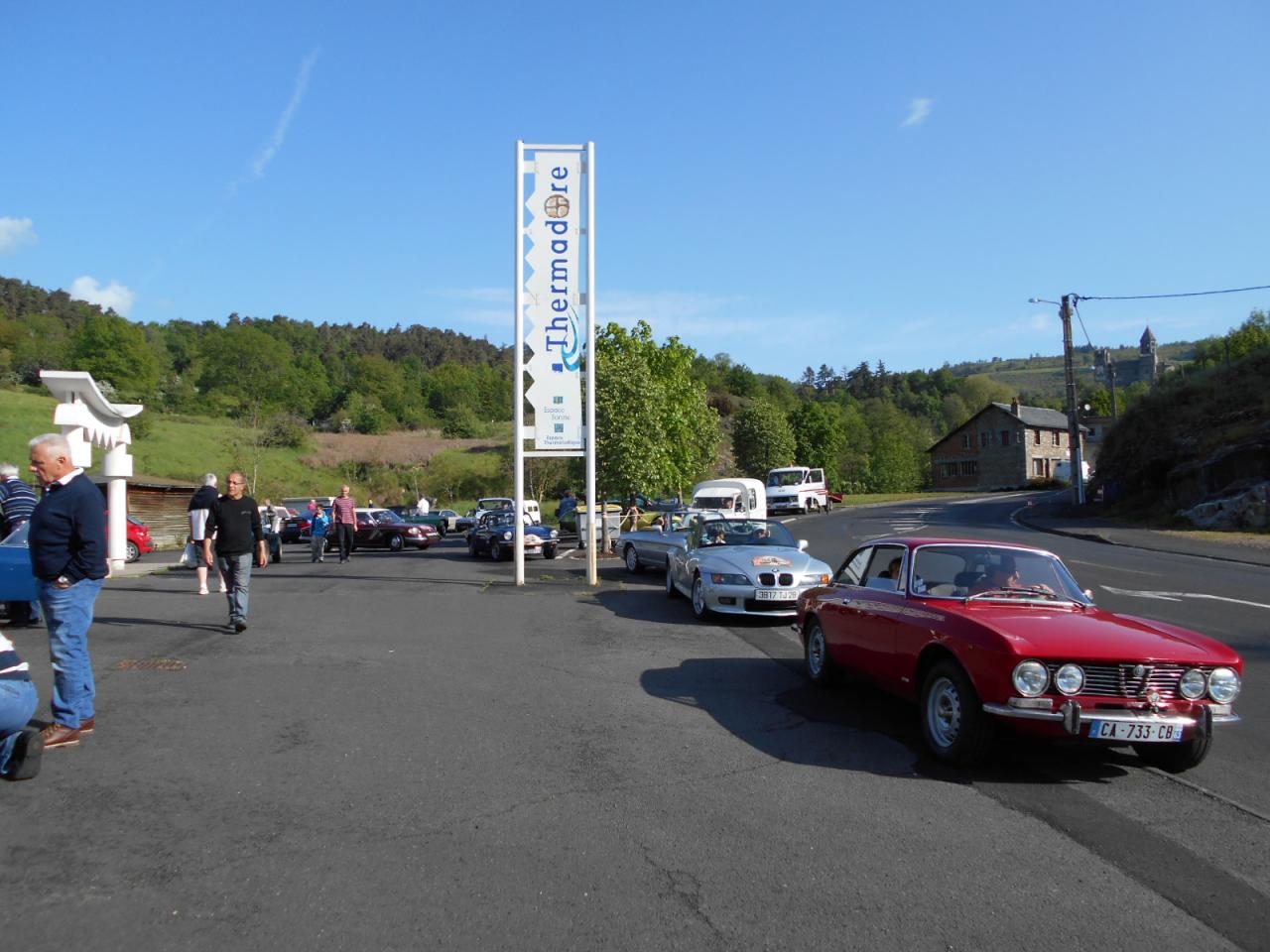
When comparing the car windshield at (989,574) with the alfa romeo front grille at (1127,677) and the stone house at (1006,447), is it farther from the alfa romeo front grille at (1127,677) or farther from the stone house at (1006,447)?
the stone house at (1006,447)

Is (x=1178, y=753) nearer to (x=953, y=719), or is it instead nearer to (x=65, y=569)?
(x=953, y=719)

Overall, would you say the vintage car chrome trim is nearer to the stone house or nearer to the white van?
the white van

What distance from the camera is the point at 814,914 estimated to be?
12.2 ft

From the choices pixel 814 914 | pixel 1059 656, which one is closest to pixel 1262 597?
pixel 1059 656

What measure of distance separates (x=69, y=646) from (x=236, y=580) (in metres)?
4.87

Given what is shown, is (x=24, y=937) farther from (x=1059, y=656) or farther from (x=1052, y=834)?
(x=1059, y=656)

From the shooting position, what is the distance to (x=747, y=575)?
12055 mm

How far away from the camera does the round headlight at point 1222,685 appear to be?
5414 mm

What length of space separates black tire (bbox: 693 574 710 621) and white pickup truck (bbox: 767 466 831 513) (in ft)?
123

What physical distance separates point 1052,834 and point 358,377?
10682 centimetres

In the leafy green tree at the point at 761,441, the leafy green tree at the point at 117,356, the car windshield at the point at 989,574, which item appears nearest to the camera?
the car windshield at the point at 989,574

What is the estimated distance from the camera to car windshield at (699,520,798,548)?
13.8 meters

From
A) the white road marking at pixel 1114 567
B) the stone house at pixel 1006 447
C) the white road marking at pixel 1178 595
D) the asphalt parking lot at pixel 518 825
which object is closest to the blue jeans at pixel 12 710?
the asphalt parking lot at pixel 518 825

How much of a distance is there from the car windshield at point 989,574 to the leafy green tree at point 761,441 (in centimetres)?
7566
